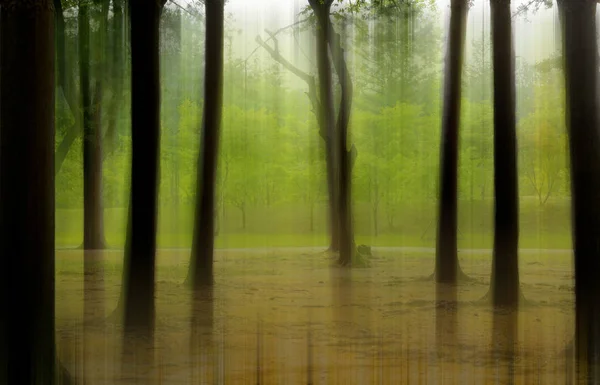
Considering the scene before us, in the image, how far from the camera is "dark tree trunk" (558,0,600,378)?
8312 mm

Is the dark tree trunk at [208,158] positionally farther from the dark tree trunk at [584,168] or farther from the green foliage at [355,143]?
the dark tree trunk at [584,168]

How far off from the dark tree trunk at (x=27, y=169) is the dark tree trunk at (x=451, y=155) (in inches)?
273

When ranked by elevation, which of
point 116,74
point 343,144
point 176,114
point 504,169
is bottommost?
point 504,169

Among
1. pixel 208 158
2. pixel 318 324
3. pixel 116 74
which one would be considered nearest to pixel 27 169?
pixel 208 158

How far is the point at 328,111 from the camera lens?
13891 mm

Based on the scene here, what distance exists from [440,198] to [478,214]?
0.73 m

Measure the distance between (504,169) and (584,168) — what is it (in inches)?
A: 54.1

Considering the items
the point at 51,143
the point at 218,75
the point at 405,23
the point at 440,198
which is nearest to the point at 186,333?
the point at 51,143

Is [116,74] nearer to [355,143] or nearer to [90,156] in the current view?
[90,156]

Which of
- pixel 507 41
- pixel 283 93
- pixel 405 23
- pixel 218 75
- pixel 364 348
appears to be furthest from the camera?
pixel 283 93

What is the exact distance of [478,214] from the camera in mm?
11125

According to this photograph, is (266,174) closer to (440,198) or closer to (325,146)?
(325,146)

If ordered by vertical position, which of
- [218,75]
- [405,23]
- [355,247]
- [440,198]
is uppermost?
[405,23]

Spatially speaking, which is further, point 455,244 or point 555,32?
point 455,244
